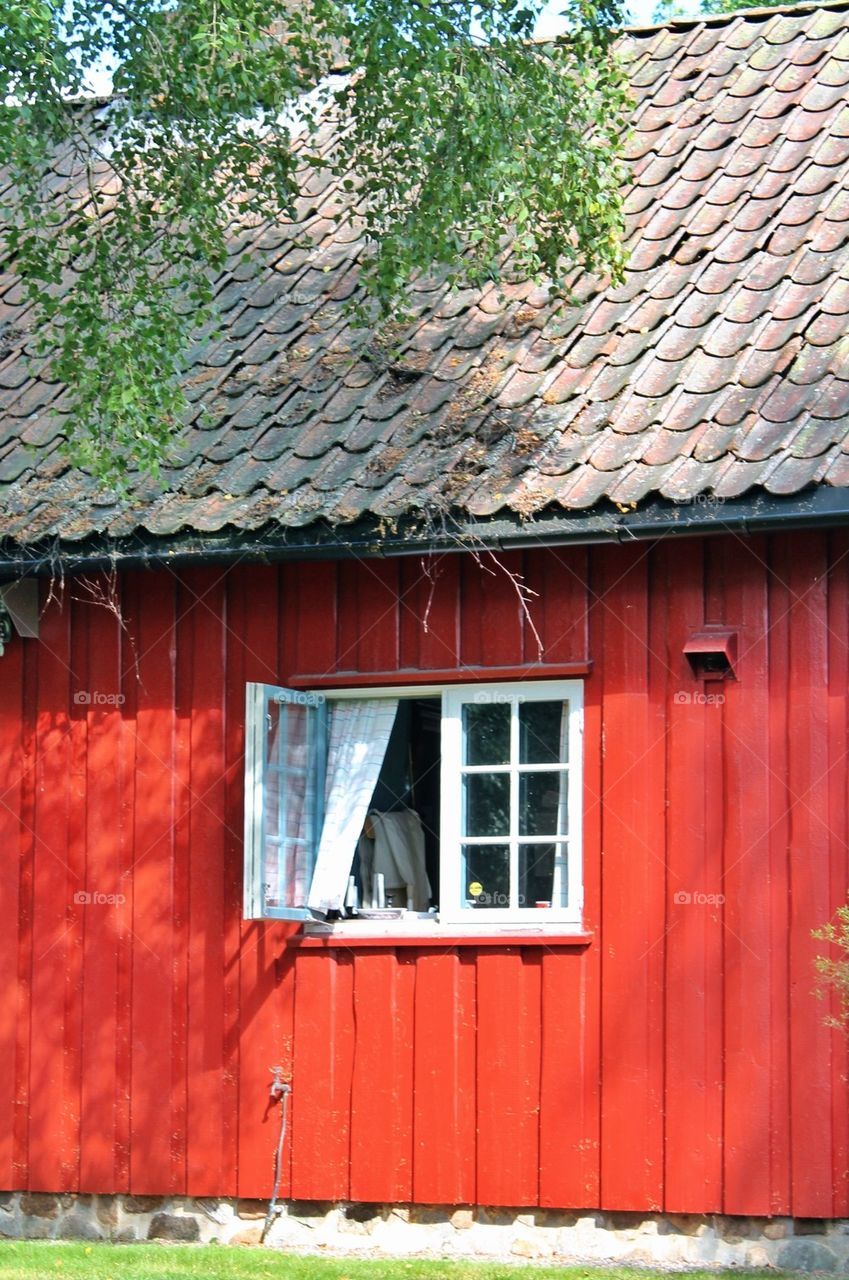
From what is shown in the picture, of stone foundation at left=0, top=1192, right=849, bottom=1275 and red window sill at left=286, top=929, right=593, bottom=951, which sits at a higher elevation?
red window sill at left=286, top=929, right=593, bottom=951

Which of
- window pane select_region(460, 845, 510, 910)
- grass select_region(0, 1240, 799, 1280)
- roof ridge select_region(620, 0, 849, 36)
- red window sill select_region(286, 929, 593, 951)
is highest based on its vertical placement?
roof ridge select_region(620, 0, 849, 36)

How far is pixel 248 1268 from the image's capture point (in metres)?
8.51

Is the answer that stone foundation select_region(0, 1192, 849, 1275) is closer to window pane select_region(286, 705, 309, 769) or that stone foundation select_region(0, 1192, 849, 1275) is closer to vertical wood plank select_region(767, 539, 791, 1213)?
vertical wood plank select_region(767, 539, 791, 1213)

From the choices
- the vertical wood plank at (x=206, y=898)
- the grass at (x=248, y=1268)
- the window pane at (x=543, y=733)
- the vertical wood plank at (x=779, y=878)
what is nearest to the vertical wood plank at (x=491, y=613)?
the window pane at (x=543, y=733)

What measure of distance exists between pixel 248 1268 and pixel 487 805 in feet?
8.10

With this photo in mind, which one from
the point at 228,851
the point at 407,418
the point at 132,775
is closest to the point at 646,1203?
the point at 228,851

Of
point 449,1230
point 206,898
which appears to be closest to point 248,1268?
point 449,1230

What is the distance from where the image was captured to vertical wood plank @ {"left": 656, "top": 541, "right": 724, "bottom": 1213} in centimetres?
876

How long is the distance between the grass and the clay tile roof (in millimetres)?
3423

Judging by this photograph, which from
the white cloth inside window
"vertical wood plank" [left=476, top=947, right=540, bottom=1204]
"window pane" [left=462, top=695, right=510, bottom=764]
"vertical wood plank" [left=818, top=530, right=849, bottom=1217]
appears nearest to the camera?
"vertical wood plank" [left=818, top=530, right=849, bottom=1217]

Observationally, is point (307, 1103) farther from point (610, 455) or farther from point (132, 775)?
point (610, 455)

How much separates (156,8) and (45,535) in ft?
8.90

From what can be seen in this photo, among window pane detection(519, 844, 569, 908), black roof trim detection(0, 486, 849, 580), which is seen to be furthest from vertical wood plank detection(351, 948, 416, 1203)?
black roof trim detection(0, 486, 849, 580)

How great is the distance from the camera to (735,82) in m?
11.9
